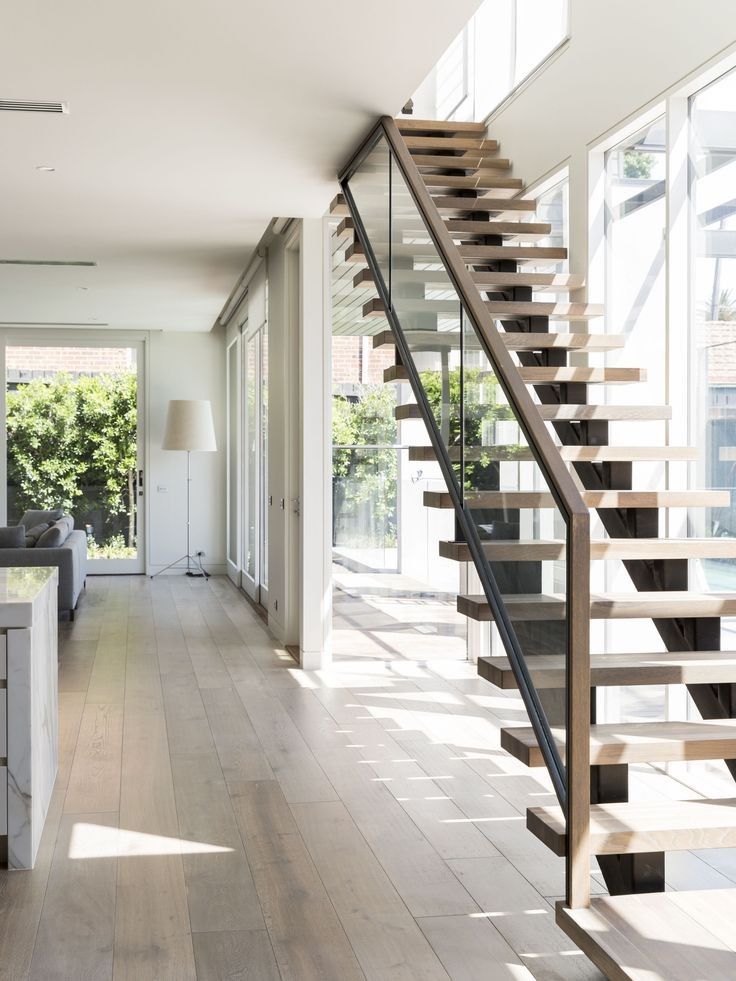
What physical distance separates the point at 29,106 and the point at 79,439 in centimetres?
779

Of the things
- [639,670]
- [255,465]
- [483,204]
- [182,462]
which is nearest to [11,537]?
[255,465]

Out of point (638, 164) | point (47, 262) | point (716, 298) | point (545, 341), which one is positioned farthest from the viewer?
point (47, 262)

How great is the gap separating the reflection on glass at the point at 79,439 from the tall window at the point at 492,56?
603cm

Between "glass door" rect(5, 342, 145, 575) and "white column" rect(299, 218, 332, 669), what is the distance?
19.5ft

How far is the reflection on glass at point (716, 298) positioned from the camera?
384 cm

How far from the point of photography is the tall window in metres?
5.18

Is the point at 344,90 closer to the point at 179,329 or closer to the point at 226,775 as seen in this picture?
the point at 226,775

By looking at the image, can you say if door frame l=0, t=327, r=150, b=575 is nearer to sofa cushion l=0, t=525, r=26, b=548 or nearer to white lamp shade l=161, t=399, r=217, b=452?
white lamp shade l=161, t=399, r=217, b=452

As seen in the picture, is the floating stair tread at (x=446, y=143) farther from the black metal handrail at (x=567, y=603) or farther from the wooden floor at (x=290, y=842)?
the wooden floor at (x=290, y=842)

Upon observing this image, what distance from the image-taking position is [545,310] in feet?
14.1

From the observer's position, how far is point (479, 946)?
2707mm

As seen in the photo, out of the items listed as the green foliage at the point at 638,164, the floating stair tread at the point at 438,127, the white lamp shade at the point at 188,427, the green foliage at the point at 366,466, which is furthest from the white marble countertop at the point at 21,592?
the white lamp shade at the point at 188,427

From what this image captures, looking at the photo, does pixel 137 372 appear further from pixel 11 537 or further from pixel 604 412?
pixel 604 412

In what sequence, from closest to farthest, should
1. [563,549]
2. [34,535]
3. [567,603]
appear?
1. [567,603]
2. [563,549]
3. [34,535]
